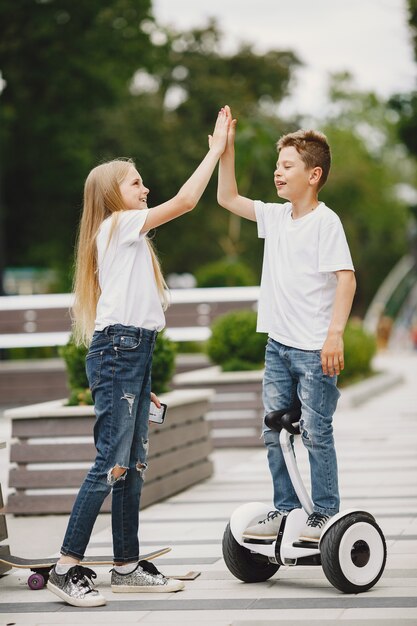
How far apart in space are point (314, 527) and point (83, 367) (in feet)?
11.5

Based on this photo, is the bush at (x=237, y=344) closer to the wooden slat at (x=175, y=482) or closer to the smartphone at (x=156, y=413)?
the wooden slat at (x=175, y=482)

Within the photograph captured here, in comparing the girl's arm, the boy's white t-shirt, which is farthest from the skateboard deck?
the girl's arm

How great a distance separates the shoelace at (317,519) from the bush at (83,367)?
290cm

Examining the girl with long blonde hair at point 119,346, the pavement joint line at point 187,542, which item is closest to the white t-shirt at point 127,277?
the girl with long blonde hair at point 119,346

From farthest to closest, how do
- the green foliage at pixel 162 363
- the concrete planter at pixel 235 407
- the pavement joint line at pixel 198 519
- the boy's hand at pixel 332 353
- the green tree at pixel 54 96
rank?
the green tree at pixel 54 96, the concrete planter at pixel 235 407, the green foliage at pixel 162 363, the pavement joint line at pixel 198 519, the boy's hand at pixel 332 353

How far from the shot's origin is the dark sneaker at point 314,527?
5.46m

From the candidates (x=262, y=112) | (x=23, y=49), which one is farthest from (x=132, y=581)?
(x=262, y=112)

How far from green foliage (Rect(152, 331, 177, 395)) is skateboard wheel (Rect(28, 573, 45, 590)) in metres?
3.31

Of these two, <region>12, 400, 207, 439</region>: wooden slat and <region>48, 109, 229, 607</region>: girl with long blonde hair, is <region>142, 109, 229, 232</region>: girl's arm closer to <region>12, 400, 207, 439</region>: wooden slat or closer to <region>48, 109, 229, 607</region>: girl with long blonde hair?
<region>48, 109, 229, 607</region>: girl with long blonde hair

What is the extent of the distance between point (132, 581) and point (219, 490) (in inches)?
141

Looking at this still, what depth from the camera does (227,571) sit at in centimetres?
610

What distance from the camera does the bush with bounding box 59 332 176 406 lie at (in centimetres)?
858

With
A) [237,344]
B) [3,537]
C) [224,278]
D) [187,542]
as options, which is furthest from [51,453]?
[224,278]

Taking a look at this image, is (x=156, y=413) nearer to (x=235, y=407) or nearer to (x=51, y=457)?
(x=51, y=457)
